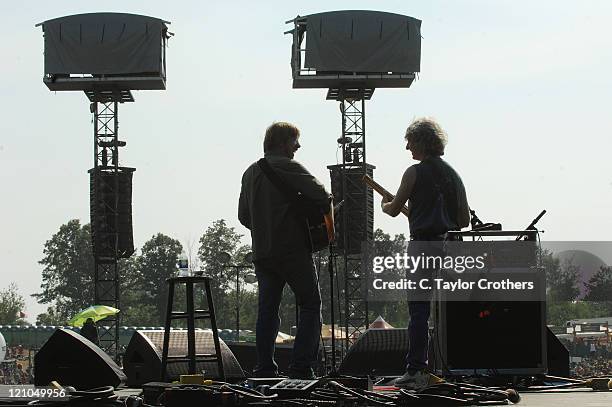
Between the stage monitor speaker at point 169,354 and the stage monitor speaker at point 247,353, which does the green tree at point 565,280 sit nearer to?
the stage monitor speaker at point 247,353

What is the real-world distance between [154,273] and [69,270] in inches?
374

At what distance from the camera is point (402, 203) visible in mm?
6207

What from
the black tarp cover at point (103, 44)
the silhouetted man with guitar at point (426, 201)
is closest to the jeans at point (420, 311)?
the silhouetted man with guitar at point (426, 201)

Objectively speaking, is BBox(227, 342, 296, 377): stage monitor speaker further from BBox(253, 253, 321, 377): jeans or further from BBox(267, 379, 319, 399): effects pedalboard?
BBox(267, 379, 319, 399): effects pedalboard

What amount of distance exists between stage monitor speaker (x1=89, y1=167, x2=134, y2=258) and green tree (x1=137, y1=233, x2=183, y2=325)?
235ft

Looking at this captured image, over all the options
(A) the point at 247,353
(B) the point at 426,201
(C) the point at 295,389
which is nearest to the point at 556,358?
(B) the point at 426,201

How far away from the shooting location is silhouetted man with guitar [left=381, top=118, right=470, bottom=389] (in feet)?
19.8

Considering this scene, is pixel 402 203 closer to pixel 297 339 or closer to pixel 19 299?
pixel 297 339

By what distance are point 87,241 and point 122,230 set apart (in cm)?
8615

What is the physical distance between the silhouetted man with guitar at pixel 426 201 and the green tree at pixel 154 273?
102 meters

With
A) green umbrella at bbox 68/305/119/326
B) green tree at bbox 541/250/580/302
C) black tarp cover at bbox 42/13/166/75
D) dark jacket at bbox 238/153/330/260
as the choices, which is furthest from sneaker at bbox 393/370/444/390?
green tree at bbox 541/250/580/302

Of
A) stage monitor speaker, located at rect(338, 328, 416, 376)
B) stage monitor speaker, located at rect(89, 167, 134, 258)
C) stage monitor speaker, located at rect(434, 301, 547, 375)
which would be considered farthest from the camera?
stage monitor speaker, located at rect(89, 167, 134, 258)

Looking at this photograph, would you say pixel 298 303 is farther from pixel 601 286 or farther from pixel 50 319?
pixel 50 319

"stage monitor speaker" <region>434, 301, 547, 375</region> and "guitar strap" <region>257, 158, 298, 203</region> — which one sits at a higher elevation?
"guitar strap" <region>257, 158, 298, 203</region>
